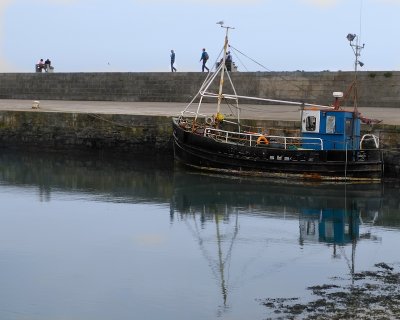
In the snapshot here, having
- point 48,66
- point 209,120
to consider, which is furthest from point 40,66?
point 209,120

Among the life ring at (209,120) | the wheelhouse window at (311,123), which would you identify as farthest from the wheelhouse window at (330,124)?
the life ring at (209,120)

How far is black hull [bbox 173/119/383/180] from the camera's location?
631 inches

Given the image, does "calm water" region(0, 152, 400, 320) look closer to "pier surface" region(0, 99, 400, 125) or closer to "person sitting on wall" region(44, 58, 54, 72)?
"pier surface" region(0, 99, 400, 125)

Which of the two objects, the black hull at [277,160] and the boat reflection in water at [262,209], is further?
the black hull at [277,160]

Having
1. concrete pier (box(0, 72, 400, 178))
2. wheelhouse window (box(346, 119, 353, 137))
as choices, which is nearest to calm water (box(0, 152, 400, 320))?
wheelhouse window (box(346, 119, 353, 137))

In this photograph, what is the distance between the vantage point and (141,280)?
8.87 m

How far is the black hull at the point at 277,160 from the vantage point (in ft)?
52.5

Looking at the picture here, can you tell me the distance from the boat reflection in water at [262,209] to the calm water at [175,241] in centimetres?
2

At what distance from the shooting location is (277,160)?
16.5m

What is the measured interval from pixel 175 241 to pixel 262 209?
3.03 m

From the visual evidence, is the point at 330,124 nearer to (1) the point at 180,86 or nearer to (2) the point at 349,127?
(2) the point at 349,127

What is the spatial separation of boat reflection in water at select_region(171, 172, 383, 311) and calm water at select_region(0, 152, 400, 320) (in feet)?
0.07

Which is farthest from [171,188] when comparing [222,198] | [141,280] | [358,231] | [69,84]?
[69,84]

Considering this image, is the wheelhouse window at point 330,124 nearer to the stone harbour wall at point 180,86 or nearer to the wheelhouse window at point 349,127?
the wheelhouse window at point 349,127
